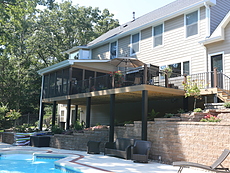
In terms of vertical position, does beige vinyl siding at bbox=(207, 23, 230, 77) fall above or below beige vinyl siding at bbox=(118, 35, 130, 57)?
below

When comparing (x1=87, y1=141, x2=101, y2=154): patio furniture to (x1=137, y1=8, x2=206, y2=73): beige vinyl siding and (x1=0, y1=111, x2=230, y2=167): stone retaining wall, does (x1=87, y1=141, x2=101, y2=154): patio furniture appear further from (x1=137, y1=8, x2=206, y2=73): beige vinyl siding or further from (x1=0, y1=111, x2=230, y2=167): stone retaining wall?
(x1=137, y1=8, x2=206, y2=73): beige vinyl siding

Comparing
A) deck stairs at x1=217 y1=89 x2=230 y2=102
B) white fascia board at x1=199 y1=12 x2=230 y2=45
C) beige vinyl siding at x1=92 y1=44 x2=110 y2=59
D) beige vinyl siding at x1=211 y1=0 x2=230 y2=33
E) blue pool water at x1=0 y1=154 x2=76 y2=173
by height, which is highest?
beige vinyl siding at x1=211 y1=0 x2=230 y2=33

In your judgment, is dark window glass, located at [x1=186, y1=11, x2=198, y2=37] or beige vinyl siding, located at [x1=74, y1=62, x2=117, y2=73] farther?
beige vinyl siding, located at [x1=74, y1=62, x2=117, y2=73]

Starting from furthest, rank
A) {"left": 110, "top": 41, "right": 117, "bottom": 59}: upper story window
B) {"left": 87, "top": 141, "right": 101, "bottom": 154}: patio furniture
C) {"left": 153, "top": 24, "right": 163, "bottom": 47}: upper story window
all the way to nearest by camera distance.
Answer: {"left": 110, "top": 41, "right": 117, "bottom": 59}: upper story window < {"left": 153, "top": 24, "right": 163, "bottom": 47}: upper story window < {"left": 87, "top": 141, "right": 101, "bottom": 154}: patio furniture

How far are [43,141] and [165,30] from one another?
1069 centimetres

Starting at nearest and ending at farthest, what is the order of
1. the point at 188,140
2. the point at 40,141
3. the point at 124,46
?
the point at 188,140, the point at 40,141, the point at 124,46

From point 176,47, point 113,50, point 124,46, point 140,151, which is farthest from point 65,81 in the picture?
point 140,151

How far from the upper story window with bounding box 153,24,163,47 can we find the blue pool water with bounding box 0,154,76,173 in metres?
10.0

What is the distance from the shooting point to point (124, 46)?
1894 cm

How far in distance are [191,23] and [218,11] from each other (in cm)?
180

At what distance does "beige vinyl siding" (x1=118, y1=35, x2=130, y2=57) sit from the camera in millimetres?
18609

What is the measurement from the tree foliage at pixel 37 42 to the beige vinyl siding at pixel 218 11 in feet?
62.4

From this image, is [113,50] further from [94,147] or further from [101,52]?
[94,147]

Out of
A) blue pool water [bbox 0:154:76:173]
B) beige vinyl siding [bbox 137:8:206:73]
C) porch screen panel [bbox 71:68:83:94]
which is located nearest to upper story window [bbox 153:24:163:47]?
beige vinyl siding [bbox 137:8:206:73]
